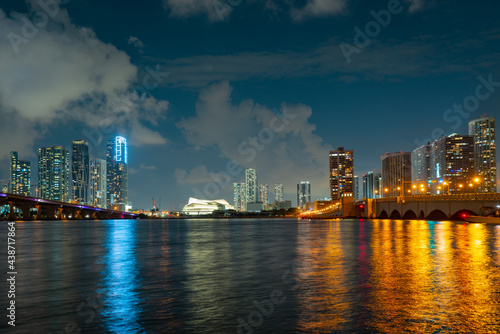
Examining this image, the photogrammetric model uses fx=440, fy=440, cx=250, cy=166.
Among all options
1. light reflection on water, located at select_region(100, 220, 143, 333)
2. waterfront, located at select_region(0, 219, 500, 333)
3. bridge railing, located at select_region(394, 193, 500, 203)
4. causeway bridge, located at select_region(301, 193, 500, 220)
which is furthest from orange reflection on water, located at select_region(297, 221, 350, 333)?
causeway bridge, located at select_region(301, 193, 500, 220)

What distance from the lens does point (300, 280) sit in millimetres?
24891

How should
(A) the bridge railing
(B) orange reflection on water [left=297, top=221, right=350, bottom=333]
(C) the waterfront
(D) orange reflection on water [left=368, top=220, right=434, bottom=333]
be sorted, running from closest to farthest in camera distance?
(D) orange reflection on water [left=368, top=220, right=434, bottom=333] < (C) the waterfront < (B) orange reflection on water [left=297, top=221, right=350, bottom=333] < (A) the bridge railing

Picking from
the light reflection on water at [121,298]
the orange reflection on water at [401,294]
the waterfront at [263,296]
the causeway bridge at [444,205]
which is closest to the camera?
the orange reflection on water at [401,294]

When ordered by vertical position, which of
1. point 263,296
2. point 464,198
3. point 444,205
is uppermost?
point 464,198

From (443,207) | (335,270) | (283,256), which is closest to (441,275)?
(335,270)

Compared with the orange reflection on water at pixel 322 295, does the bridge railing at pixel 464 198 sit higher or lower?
higher

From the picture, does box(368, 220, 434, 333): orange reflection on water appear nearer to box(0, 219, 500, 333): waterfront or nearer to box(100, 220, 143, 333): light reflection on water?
box(0, 219, 500, 333): waterfront

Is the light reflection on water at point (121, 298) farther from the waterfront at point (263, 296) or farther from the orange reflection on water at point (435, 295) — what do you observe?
the orange reflection on water at point (435, 295)

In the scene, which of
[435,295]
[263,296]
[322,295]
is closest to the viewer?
[435,295]

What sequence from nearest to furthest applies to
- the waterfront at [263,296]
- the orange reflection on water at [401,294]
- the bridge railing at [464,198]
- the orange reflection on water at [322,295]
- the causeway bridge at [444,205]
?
the orange reflection on water at [401,294] → the waterfront at [263,296] → the orange reflection on water at [322,295] → the bridge railing at [464,198] → the causeway bridge at [444,205]

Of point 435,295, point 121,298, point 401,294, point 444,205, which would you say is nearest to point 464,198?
point 444,205

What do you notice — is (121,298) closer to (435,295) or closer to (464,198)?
(435,295)

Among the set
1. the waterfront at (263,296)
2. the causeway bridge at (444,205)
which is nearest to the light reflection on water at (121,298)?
the waterfront at (263,296)

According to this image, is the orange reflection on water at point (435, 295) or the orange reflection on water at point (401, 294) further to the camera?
the orange reflection on water at point (401, 294)
